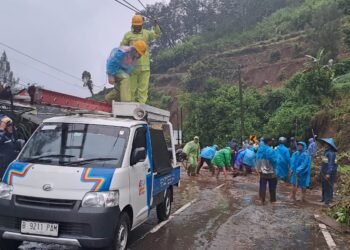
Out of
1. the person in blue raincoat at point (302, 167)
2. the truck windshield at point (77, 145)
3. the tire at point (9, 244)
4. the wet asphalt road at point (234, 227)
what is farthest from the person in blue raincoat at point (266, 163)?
the tire at point (9, 244)

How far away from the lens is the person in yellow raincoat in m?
9.77

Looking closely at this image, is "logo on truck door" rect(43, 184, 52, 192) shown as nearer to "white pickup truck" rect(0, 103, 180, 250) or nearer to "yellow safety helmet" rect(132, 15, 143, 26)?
"white pickup truck" rect(0, 103, 180, 250)

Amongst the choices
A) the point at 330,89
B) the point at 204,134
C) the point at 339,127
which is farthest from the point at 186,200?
the point at 204,134

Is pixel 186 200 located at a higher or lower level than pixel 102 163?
lower

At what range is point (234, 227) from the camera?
8875 millimetres

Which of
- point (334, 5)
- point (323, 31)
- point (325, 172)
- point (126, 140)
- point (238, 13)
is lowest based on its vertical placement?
point (325, 172)

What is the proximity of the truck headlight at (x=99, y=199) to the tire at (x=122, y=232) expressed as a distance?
1.36 feet

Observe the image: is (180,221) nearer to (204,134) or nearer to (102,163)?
(102,163)

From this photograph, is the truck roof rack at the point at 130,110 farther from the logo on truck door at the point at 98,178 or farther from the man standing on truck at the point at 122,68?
the logo on truck door at the point at 98,178

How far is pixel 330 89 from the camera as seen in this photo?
2881 centimetres

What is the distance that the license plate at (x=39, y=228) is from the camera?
5.59m

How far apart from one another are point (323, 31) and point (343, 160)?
37.1 meters

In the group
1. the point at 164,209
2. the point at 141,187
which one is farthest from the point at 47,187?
the point at 164,209

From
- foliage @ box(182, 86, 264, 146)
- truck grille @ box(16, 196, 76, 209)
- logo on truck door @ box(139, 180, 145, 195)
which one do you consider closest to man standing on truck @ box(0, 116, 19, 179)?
logo on truck door @ box(139, 180, 145, 195)
